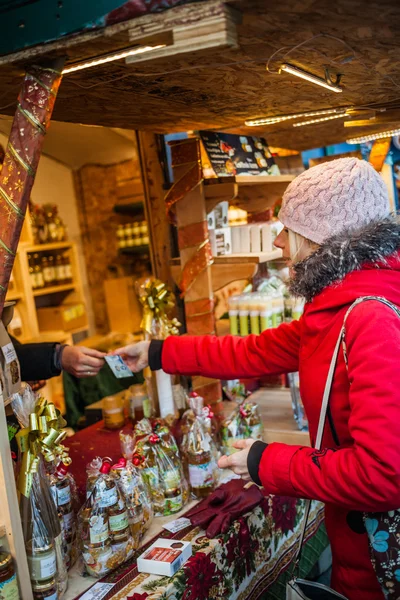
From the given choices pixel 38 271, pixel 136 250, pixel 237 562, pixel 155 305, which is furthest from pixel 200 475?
pixel 136 250

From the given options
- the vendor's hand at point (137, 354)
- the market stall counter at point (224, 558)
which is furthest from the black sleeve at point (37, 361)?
the market stall counter at point (224, 558)

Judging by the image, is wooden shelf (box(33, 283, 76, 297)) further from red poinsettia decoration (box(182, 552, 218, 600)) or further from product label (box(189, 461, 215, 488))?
red poinsettia decoration (box(182, 552, 218, 600))

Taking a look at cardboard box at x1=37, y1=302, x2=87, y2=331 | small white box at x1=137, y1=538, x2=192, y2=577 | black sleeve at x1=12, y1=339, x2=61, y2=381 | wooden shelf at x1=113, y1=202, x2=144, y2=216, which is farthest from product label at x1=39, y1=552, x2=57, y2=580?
wooden shelf at x1=113, y1=202, x2=144, y2=216

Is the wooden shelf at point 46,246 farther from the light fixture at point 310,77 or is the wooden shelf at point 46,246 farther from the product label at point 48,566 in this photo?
the product label at point 48,566

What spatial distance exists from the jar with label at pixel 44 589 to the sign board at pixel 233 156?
1764 millimetres

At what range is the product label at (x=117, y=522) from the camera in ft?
5.37

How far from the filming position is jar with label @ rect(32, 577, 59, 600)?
58.3 inches

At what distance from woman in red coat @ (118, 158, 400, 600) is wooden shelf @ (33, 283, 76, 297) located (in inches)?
194

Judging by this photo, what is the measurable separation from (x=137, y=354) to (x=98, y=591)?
2.99 ft

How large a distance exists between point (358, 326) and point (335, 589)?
0.80 metres

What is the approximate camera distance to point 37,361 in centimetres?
232

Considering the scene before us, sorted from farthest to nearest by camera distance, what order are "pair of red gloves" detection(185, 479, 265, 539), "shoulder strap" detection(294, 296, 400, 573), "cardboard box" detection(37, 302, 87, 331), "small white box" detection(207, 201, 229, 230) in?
"cardboard box" detection(37, 302, 87, 331)
"small white box" detection(207, 201, 229, 230)
"pair of red gloves" detection(185, 479, 265, 539)
"shoulder strap" detection(294, 296, 400, 573)

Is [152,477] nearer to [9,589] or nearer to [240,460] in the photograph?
[240,460]

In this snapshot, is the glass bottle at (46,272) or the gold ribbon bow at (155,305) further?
the glass bottle at (46,272)
